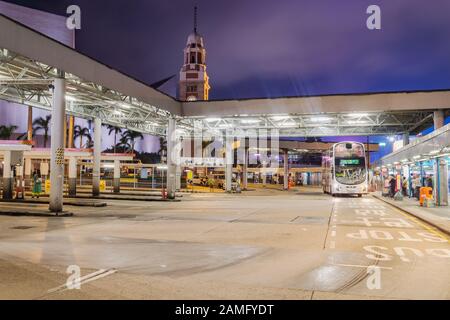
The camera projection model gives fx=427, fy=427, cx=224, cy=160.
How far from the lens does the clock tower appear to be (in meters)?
115

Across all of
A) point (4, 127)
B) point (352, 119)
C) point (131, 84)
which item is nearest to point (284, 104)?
point (352, 119)

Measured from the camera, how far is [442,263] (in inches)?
345

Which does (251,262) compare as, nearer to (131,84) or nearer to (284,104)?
(131,84)

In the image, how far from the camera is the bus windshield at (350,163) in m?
35.7

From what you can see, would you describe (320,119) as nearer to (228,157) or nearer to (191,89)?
(228,157)

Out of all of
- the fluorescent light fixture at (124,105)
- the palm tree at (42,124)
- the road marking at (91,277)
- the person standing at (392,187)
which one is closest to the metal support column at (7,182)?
the fluorescent light fixture at (124,105)

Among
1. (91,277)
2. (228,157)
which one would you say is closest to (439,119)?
(228,157)

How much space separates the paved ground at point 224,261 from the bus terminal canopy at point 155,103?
7.12 m

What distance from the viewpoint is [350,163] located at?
3584 cm

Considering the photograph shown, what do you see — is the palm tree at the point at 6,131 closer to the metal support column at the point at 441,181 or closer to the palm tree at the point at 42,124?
the palm tree at the point at 42,124

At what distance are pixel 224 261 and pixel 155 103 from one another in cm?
2048

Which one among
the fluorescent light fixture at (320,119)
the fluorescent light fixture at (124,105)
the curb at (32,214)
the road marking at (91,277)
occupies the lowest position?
the road marking at (91,277)
